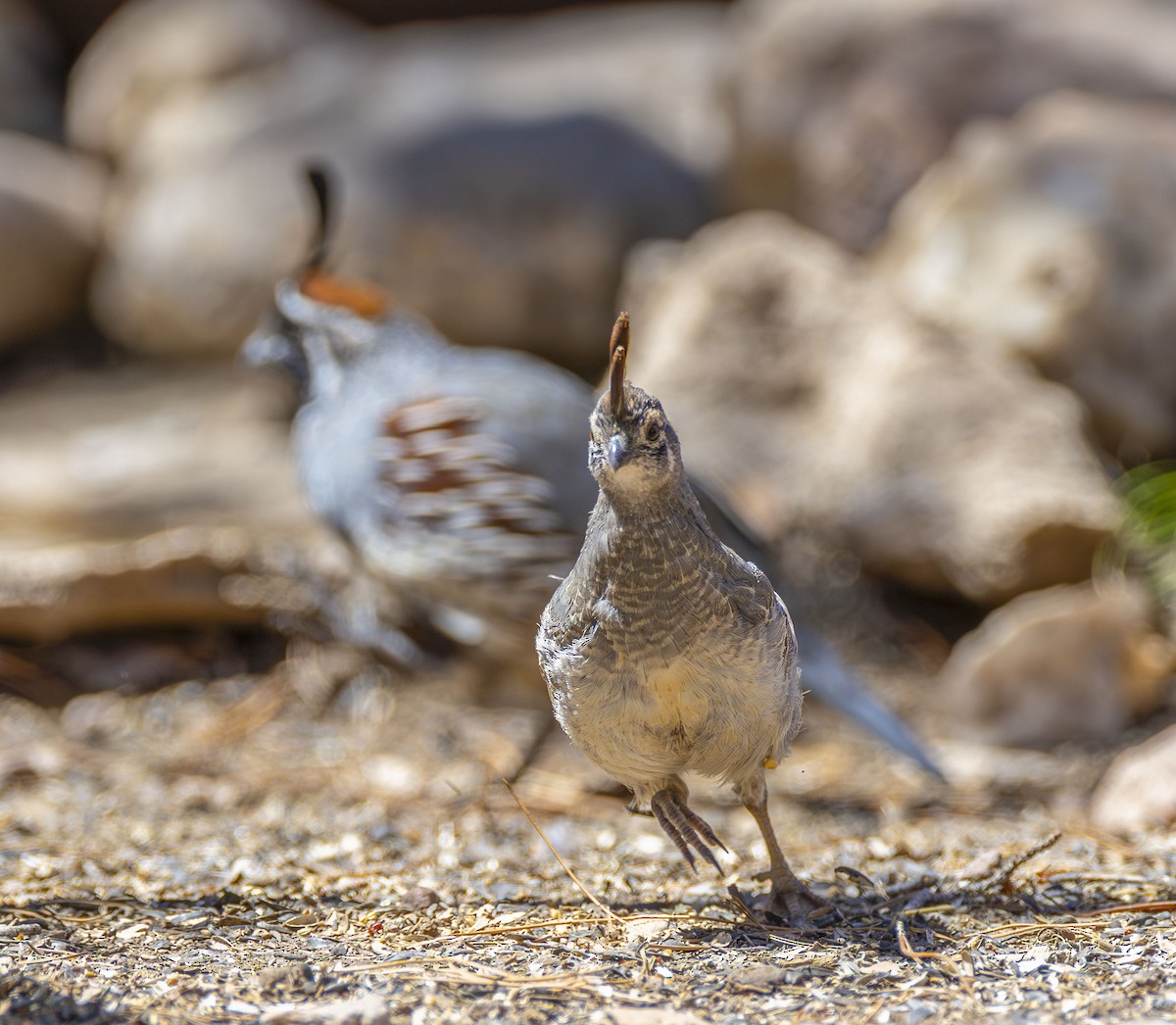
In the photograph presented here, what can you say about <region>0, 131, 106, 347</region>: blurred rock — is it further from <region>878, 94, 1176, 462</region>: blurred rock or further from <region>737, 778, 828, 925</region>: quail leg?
<region>737, 778, 828, 925</region>: quail leg

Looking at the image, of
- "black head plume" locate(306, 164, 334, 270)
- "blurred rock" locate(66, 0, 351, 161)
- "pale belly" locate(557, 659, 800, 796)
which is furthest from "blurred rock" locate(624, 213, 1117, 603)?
"blurred rock" locate(66, 0, 351, 161)

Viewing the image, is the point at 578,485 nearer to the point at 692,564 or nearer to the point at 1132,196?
the point at 692,564

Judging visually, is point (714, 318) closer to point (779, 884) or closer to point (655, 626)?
point (779, 884)

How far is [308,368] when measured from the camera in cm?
521

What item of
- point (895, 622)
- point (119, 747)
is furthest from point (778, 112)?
point (119, 747)

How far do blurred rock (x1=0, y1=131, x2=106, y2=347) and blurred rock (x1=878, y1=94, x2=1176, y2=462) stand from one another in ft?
16.9

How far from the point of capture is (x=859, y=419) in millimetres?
5875

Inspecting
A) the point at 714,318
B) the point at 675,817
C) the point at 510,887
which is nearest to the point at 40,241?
the point at 714,318

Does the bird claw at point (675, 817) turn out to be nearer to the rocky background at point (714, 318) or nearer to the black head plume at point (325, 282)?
the rocky background at point (714, 318)

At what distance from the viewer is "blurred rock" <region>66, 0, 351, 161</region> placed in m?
8.80

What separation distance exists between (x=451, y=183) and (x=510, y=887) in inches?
202

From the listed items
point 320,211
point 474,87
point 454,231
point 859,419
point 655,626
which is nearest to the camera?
point 655,626

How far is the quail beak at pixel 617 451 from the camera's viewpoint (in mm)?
2449

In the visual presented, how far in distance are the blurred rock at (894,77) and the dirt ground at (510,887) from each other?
285 centimetres
